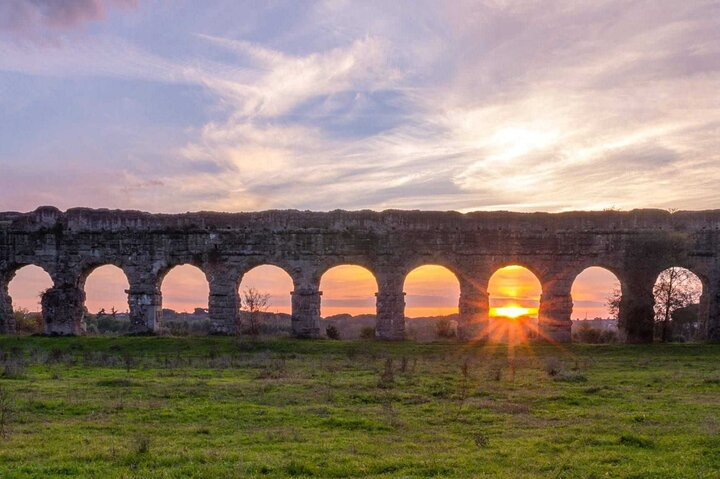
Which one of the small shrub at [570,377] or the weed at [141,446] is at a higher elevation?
the weed at [141,446]

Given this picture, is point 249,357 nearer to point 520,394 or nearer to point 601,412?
point 520,394

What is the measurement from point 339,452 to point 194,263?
2234 cm

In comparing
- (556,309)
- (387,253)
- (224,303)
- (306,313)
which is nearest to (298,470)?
(306,313)

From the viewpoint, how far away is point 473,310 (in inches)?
1164

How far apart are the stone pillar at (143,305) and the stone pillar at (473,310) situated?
1419 cm

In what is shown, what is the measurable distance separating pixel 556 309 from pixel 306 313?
1132cm

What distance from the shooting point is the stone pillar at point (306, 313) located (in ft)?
98.3

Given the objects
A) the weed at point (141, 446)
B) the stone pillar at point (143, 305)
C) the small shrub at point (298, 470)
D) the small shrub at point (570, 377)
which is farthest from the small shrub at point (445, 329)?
→ the small shrub at point (298, 470)

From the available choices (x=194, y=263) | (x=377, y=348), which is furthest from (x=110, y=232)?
(x=377, y=348)

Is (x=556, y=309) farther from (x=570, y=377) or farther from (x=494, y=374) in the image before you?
(x=570, y=377)

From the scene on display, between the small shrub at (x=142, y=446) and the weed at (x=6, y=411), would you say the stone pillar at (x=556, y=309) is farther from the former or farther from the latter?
the small shrub at (x=142, y=446)

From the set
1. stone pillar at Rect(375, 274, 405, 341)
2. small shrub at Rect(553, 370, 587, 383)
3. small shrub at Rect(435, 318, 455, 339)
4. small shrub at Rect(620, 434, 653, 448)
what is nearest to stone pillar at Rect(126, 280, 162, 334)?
stone pillar at Rect(375, 274, 405, 341)

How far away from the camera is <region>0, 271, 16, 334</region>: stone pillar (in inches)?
1226

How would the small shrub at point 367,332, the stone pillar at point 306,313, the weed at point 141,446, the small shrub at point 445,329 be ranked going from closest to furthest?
the weed at point 141,446 < the stone pillar at point 306,313 < the small shrub at point 445,329 < the small shrub at point 367,332
